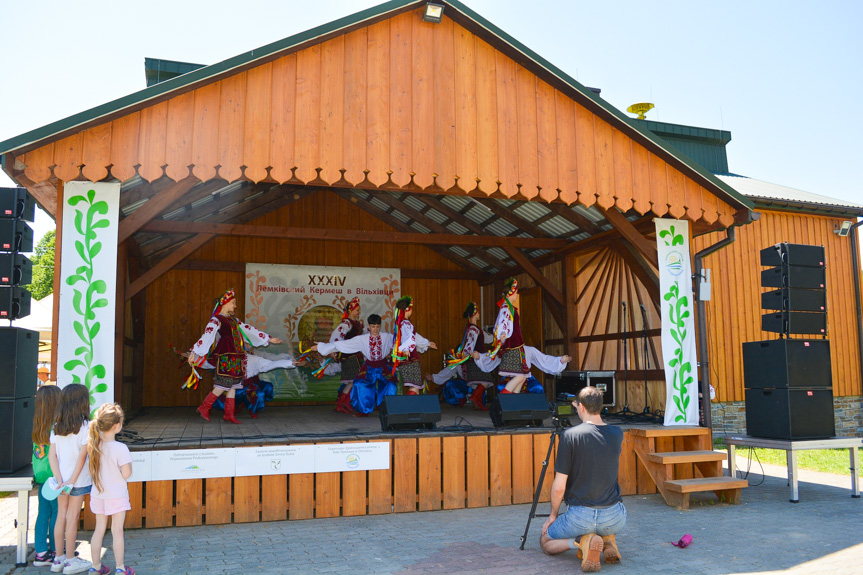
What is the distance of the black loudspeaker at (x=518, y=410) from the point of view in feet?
22.4

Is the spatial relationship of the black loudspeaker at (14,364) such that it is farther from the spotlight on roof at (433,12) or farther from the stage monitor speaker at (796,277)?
the stage monitor speaker at (796,277)

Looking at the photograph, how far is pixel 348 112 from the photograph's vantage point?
6145 mm

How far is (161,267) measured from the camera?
7777 mm

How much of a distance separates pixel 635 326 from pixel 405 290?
4776 millimetres

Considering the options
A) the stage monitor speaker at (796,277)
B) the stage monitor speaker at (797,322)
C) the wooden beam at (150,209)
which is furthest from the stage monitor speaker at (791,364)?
the wooden beam at (150,209)

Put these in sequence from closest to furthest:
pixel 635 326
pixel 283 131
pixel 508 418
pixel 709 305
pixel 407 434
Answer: pixel 283 131, pixel 407 434, pixel 508 418, pixel 635 326, pixel 709 305

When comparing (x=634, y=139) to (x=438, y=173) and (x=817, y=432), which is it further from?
(x=817, y=432)

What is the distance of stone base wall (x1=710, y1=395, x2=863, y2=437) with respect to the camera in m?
11.2

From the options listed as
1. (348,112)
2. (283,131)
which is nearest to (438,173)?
→ (348,112)

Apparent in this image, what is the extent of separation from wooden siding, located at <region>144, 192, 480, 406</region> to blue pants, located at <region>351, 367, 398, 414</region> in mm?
3104

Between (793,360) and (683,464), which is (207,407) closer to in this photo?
(683,464)

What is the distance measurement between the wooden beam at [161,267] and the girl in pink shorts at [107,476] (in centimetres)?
328

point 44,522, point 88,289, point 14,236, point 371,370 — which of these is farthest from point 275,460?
point 371,370

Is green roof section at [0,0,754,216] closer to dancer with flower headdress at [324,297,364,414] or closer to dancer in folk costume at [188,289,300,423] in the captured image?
dancer in folk costume at [188,289,300,423]
